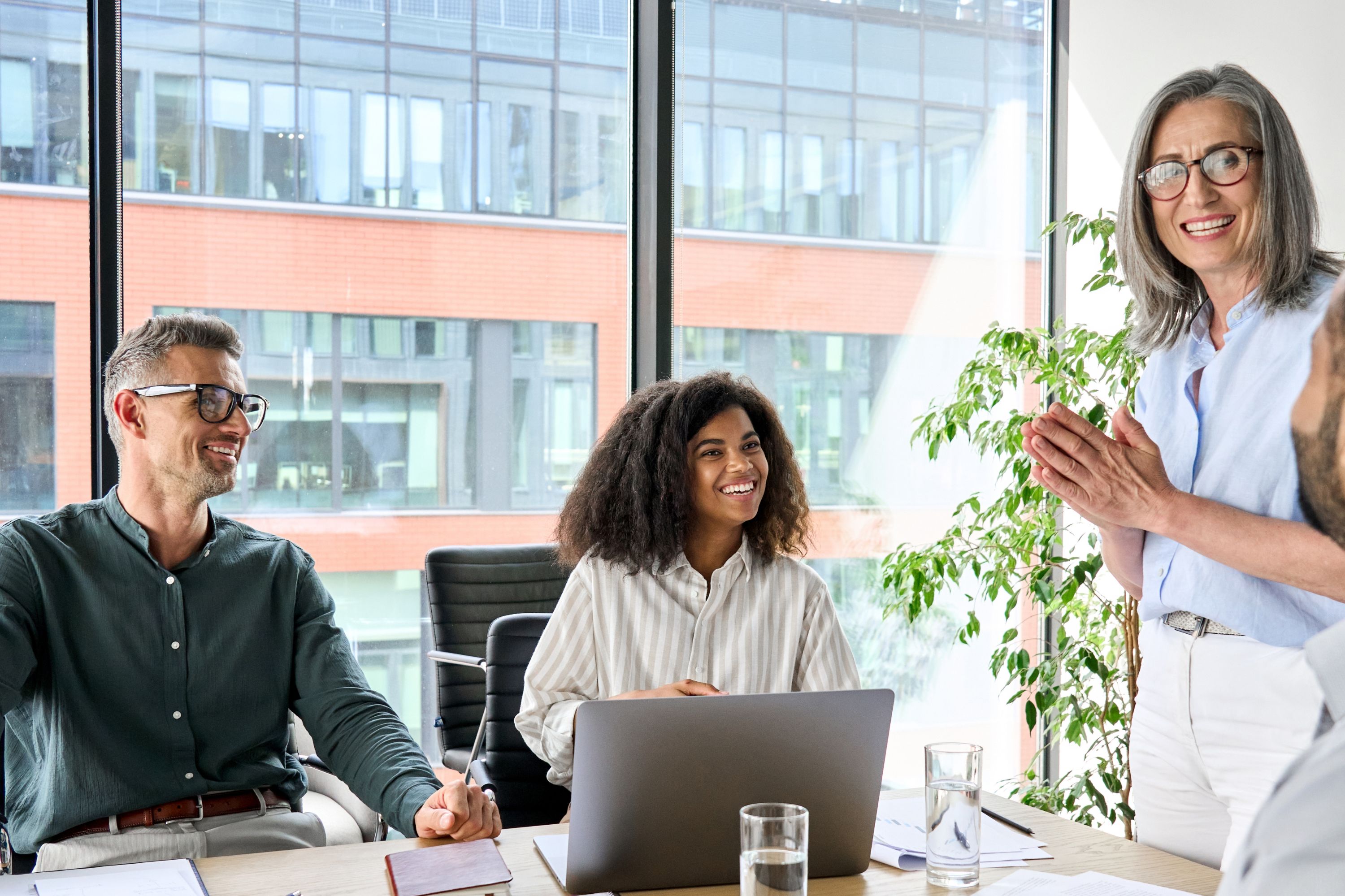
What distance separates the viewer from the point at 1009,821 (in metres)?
1.65

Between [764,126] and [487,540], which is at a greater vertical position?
[764,126]

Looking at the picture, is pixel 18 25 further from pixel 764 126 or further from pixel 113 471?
pixel 764 126

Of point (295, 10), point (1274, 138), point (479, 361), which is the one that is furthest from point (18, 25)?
point (1274, 138)

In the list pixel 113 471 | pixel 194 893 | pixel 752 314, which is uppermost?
pixel 752 314

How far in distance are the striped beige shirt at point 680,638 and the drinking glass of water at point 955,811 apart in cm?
70

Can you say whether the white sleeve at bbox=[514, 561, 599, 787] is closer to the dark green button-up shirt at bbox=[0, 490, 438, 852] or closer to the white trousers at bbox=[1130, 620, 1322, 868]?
the dark green button-up shirt at bbox=[0, 490, 438, 852]

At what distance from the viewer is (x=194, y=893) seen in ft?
4.26

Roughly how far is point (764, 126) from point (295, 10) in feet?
4.91

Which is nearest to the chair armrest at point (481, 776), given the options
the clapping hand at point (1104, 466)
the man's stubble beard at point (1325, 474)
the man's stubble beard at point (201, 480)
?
the man's stubble beard at point (201, 480)

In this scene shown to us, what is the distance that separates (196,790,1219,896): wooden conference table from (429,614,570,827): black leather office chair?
3.02 feet

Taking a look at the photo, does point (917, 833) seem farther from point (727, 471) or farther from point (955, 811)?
point (727, 471)

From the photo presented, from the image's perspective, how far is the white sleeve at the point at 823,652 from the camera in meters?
2.12

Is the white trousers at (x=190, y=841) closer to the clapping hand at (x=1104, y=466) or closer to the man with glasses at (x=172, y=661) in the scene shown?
the man with glasses at (x=172, y=661)

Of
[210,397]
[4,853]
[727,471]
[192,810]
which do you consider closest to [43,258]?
[210,397]
